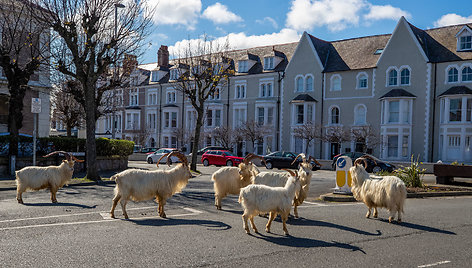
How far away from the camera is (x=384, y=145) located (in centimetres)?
3872

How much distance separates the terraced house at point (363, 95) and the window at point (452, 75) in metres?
0.08

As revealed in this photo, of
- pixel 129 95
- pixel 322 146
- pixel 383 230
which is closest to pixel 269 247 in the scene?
pixel 383 230

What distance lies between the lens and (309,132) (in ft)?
136

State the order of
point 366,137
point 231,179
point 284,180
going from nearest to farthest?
point 284,180
point 231,179
point 366,137

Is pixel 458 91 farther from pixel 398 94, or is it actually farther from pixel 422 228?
pixel 422 228

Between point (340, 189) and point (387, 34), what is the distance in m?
33.2

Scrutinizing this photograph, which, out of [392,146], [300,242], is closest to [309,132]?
[392,146]

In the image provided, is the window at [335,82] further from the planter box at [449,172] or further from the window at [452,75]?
the planter box at [449,172]

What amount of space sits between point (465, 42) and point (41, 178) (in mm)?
38033

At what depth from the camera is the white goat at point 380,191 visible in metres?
10.1

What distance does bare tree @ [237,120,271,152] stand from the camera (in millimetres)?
45812

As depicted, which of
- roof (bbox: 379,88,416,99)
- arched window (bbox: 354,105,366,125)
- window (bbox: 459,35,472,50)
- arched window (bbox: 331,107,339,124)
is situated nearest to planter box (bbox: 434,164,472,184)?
roof (bbox: 379,88,416,99)

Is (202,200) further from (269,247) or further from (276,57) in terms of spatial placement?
(276,57)

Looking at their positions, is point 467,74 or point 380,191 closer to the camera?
point 380,191
